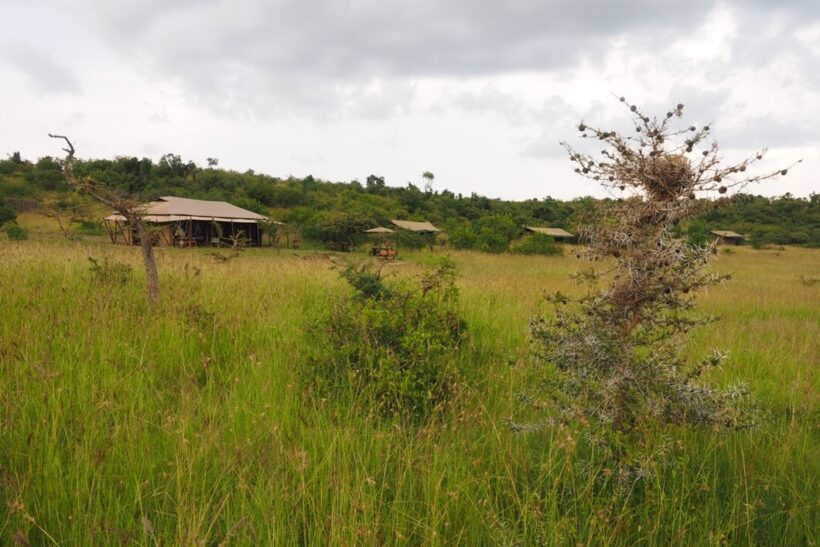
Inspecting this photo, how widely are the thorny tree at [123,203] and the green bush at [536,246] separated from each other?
2921cm

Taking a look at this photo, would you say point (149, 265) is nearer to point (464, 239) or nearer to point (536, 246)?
point (536, 246)

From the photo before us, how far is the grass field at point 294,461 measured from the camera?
7.12ft

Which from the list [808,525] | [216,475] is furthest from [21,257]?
[808,525]

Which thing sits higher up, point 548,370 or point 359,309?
point 359,309

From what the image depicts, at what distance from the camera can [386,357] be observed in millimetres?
3955

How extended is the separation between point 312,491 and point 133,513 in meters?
0.81

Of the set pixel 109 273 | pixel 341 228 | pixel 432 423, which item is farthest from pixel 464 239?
pixel 432 423

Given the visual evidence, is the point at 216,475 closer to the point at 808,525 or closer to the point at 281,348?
the point at 281,348

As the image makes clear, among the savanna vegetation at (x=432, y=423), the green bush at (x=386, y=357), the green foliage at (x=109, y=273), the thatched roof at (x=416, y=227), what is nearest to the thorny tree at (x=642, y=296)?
the savanna vegetation at (x=432, y=423)

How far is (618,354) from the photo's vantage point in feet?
8.95

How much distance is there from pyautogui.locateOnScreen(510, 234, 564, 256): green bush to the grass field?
2873 centimetres

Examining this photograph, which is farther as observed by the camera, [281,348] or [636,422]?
[281,348]

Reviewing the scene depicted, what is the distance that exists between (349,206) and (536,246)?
76.8ft

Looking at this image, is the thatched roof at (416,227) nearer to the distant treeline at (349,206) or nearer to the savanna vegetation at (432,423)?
the distant treeline at (349,206)
